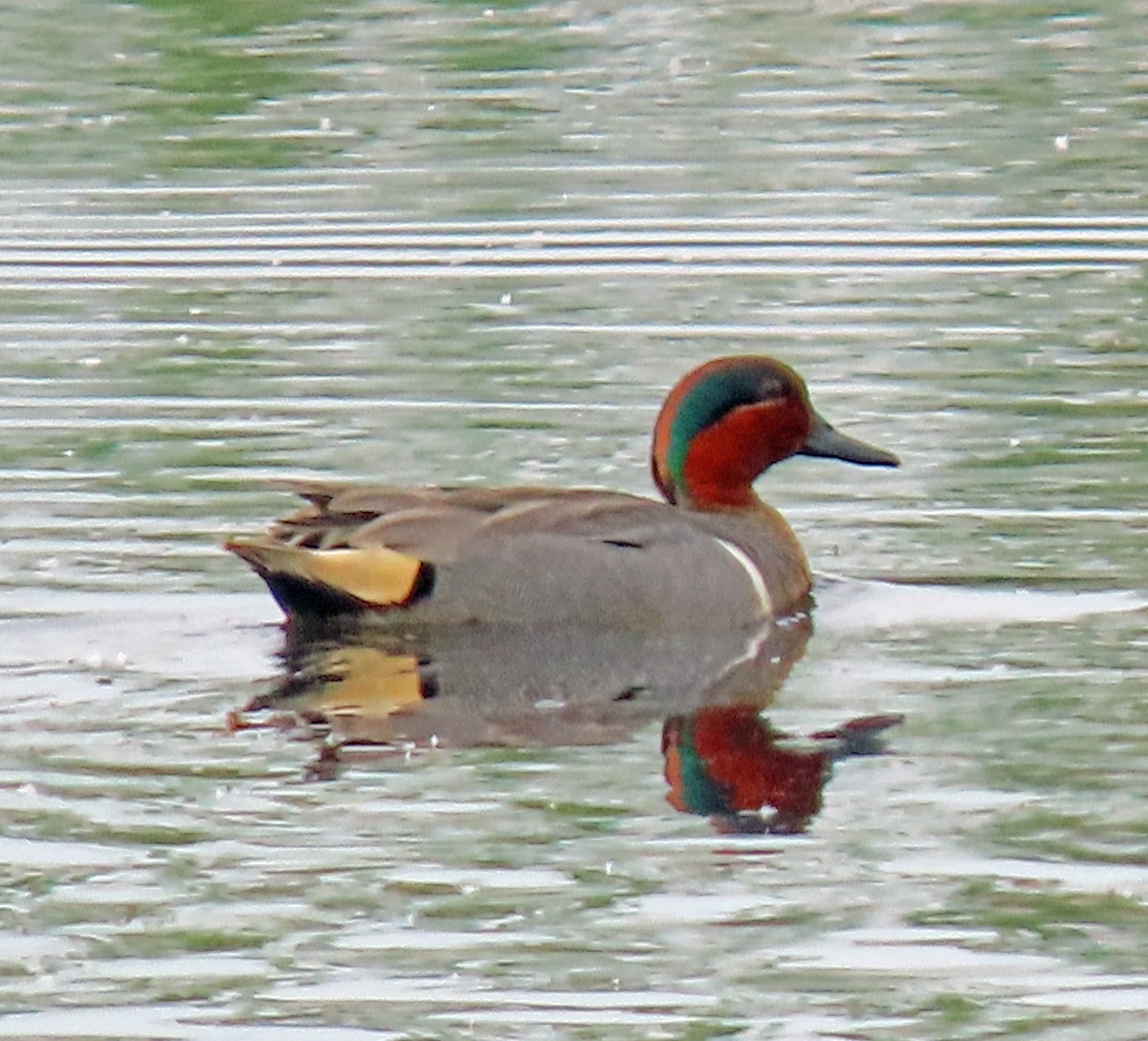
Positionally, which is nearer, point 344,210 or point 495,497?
point 495,497

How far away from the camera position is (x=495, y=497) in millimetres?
9555

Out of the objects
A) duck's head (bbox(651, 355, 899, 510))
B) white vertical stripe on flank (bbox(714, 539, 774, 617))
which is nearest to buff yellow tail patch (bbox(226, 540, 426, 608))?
white vertical stripe on flank (bbox(714, 539, 774, 617))

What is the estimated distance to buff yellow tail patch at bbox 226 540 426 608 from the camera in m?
9.25

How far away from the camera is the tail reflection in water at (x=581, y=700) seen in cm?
766

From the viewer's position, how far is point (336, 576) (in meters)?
9.27

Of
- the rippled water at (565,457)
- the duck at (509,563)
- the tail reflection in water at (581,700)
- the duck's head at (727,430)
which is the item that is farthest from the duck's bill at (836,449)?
the tail reflection in water at (581,700)

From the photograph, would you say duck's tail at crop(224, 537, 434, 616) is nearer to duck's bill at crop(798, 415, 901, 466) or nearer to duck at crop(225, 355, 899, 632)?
duck at crop(225, 355, 899, 632)

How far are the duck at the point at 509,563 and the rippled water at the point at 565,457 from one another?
0.24 m

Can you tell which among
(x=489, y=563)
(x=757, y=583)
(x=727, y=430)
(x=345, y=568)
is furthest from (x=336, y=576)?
(x=727, y=430)

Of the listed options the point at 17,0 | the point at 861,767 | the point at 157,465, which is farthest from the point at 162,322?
the point at 17,0

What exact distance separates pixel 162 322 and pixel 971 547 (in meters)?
5.29

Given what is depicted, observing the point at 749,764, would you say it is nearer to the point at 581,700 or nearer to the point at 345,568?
the point at 581,700

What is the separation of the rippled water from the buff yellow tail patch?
232mm

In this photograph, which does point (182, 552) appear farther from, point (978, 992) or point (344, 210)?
point (344, 210)
